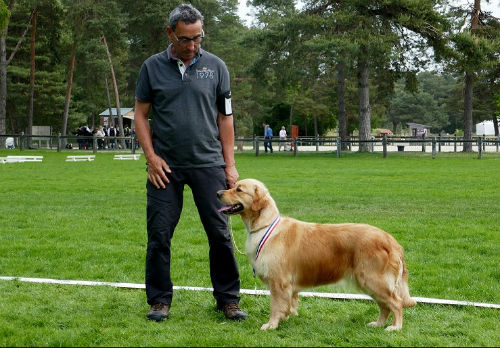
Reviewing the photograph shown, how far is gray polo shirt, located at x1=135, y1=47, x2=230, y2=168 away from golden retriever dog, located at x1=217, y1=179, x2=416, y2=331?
0.45m

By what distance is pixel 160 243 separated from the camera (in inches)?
202

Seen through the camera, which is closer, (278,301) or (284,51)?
(278,301)

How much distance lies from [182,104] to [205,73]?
33 cm

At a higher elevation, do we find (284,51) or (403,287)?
(284,51)

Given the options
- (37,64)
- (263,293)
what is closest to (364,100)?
(37,64)

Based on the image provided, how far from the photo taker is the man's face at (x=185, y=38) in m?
4.86

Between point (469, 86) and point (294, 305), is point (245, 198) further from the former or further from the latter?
point (469, 86)

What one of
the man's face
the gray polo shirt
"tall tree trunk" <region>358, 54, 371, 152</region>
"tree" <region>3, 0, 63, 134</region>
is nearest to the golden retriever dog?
the gray polo shirt

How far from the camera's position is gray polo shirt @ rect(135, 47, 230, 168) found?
5062mm

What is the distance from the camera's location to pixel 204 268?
23.6ft

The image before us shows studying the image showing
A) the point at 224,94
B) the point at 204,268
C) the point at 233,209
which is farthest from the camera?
the point at 204,268

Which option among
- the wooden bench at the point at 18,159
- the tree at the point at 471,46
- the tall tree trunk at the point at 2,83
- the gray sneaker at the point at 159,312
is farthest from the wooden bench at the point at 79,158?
the gray sneaker at the point at 159,312

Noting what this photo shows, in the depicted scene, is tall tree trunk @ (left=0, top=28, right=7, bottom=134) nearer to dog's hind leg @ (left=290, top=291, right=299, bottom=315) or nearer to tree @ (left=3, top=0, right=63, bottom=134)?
tree @ (left=3, top=0, right=63, bottom=134)

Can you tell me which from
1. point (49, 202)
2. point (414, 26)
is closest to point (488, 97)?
point (414, 26)
